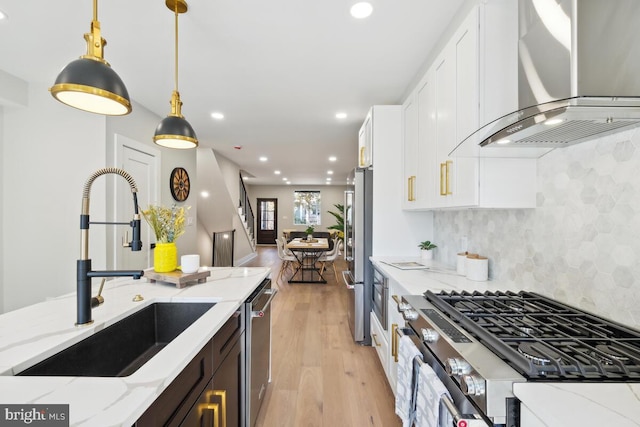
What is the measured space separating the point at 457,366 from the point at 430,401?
0.95 ft

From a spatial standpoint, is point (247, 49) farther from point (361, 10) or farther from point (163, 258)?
point (163, 258)

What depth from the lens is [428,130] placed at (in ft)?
6.97

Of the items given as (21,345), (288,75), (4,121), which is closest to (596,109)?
(21,345)

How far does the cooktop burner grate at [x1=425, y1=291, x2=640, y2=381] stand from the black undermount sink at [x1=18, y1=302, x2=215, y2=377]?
3.95 ft

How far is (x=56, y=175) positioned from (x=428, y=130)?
12.0ft

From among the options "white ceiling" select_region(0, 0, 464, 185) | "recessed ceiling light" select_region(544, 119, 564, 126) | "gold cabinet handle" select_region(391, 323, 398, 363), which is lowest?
"gold cabinet handle" select_region(391, 323, 398, 363)

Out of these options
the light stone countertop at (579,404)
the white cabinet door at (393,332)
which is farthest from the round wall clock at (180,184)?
the light stone countertop at (579,404)

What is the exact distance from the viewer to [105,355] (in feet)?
3.76

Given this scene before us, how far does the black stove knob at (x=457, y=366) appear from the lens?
2.79 feet

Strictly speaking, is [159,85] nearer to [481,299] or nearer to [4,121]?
[4,121]

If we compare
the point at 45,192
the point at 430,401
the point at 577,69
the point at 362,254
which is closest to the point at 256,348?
the point at 430,401

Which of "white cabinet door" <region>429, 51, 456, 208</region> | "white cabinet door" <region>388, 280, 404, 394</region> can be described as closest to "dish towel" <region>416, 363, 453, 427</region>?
"white cabinet door" <region>388, 280, 404, 394</region>

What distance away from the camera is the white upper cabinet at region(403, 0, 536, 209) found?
1389 mm

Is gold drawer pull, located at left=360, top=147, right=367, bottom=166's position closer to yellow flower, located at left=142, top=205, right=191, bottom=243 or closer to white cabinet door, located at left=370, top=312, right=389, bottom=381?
white cabinet door, located at left=370, top=312, right=389, bottom=381
